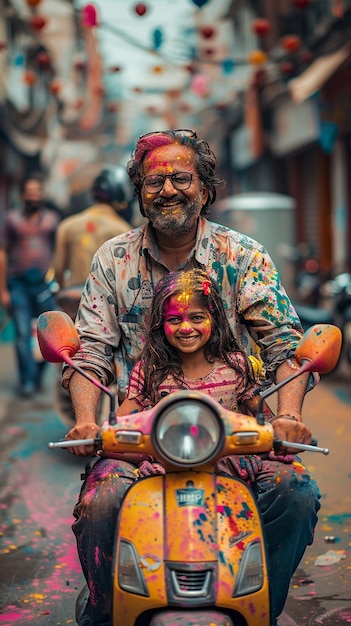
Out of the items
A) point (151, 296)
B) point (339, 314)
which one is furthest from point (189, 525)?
point (339, 314)

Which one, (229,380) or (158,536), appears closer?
(158,536)

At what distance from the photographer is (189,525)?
275cm

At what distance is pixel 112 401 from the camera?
2.90m

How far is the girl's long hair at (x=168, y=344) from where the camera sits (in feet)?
11.0

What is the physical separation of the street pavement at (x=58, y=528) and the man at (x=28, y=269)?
1.06 m

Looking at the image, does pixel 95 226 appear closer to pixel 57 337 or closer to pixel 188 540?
pixel 57 337

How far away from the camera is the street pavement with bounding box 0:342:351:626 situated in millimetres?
4113

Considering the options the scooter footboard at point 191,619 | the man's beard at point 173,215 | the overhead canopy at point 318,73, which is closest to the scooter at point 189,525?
the scooter footboard at point 191,619

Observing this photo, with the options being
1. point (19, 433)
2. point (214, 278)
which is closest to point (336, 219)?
point (19, 433)

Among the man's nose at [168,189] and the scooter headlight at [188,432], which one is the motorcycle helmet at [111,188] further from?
the scooter headlight at [188,432]

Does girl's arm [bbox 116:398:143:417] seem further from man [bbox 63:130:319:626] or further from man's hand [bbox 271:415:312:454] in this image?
man's hand [bbox 271:415:312:454]

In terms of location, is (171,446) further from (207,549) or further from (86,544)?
(86,544)

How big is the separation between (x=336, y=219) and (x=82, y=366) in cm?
1687

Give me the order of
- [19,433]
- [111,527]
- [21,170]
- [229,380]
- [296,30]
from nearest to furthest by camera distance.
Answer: [111,527]
[229,380]
[19,433]
[296,30]
[21,170]
